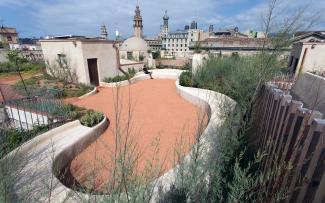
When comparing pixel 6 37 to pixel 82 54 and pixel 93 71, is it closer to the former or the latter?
pixel 93 71

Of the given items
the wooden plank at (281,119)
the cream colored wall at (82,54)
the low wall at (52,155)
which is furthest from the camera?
the cream colored wall at (82,54)

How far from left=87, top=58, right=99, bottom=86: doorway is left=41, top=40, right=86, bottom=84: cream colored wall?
0.50 meters

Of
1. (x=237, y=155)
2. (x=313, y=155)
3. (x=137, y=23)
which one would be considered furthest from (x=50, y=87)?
(x=137, y=23)

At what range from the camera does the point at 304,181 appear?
141cm

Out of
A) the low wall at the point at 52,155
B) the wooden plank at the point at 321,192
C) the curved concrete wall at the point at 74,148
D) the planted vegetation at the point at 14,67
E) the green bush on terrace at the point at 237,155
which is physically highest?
the wooden plank at the point at 321,192

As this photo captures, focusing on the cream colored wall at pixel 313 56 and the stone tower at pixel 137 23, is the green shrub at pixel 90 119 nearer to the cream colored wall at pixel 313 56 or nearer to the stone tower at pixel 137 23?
the cream colored wall at pixel 313 56

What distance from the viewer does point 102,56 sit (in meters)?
12.4

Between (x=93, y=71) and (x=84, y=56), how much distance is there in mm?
1288

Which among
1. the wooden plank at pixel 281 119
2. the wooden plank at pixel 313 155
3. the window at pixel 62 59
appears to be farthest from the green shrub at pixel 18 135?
the window at pixel 62 59

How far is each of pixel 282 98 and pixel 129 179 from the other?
2.07 metres

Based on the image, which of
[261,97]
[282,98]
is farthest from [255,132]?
[282,98]

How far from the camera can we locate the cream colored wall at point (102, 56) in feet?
37.1

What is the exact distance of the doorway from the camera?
39.1ft

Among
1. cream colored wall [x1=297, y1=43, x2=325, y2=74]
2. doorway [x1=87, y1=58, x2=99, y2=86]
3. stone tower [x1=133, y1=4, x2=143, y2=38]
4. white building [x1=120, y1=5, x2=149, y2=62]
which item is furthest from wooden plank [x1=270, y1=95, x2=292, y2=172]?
stone tower [x1=133, y1=4, x2=143, y2=38]
